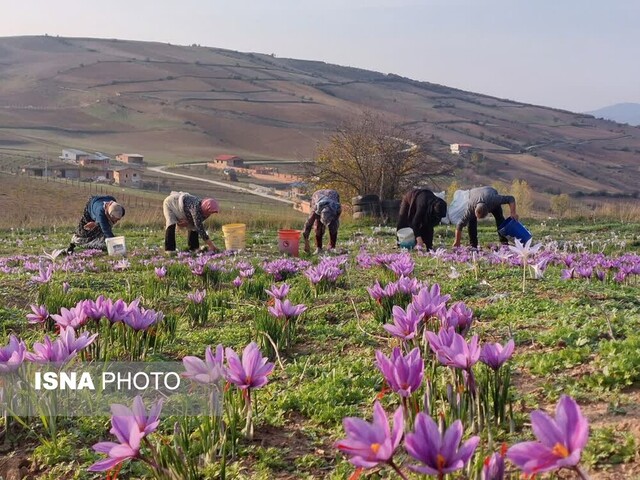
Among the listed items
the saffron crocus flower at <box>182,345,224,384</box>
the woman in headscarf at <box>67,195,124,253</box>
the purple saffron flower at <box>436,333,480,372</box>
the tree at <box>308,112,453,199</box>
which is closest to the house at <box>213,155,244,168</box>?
the tree at <box>308,112,453,199</box>

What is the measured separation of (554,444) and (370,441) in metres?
0.41

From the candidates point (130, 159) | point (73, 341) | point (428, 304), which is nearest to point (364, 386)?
point (428, 304)

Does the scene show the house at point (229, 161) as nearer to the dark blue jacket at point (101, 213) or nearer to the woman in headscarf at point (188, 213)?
the woman in headscarf at point (188, 213)

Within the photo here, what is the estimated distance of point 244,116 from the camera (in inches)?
4451

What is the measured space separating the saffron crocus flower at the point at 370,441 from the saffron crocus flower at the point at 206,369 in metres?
0.91

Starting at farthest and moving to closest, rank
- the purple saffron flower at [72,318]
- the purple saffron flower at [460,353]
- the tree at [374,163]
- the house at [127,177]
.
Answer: the house at [127,177] < the tree at [374,163] < the purple saffron flower at [72,318] < the purple saffron flower at [460,353]

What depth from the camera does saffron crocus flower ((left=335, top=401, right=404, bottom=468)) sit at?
4.76 feet

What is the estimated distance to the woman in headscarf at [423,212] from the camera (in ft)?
34.1

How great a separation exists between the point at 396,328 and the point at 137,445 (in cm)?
123

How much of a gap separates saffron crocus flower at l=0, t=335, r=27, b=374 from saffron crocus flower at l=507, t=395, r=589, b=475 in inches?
79.5

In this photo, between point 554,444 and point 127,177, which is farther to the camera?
point 127,177

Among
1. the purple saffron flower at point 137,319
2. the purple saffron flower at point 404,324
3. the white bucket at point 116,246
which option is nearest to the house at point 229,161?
the white bucket at point 116,246

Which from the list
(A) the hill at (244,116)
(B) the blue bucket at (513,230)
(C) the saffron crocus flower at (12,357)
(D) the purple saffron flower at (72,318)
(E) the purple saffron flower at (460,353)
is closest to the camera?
(E) the purple saffron flower at (460,353)

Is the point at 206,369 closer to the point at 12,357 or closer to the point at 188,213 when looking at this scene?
the point at 12,357
